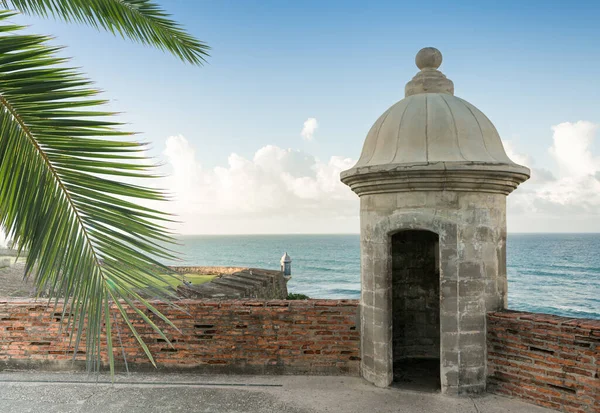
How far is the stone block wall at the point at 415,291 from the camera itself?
7.34m

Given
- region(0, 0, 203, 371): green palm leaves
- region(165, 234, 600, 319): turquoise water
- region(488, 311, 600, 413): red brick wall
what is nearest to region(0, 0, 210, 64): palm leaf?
region(0, 0, 203, 371): green palm leaves

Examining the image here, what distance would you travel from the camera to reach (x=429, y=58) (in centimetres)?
605

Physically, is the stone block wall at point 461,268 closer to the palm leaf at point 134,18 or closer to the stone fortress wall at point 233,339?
the stone fortress wall at point 233,339

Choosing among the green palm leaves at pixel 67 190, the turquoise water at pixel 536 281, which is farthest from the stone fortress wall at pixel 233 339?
the turquoise water at pixel 536 281

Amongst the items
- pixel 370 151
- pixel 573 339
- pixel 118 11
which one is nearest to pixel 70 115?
pixel 118 11

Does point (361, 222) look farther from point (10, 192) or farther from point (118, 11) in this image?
point (10, 192)

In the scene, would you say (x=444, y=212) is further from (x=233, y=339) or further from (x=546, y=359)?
(x=233, y=339)

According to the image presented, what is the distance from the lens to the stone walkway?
4898mm

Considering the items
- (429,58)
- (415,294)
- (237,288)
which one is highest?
(429,58)

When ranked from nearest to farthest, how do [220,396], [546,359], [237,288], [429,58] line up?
[546,359] < [220,396] < [429,58] < [237,288]

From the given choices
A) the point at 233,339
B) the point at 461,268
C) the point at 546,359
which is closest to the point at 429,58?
the point at 461,268

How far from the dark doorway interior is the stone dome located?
218 cm

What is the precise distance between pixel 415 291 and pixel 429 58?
374 cm

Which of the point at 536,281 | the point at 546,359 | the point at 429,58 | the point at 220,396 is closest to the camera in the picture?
the point at 546,359
